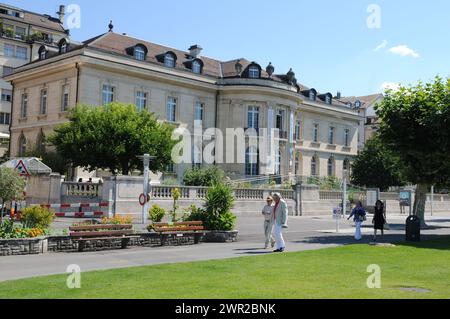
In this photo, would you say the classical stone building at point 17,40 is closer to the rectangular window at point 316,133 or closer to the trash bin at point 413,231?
the rectangular window at point 316,133

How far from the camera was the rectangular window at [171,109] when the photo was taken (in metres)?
48.5

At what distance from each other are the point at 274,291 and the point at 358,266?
4.34m

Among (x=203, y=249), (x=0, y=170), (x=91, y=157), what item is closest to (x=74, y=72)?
(x=91, y=157)

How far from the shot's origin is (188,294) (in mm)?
8578

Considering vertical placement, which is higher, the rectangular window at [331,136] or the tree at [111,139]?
the rectangular window at [331,136]

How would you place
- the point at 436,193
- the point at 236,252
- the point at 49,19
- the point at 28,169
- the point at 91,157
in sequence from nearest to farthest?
the point at 236,252, the point at 28,169, the point at 91,157, the point at 436,193, the point at 49,19

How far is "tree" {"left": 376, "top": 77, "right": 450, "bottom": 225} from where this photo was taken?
21.7 metres

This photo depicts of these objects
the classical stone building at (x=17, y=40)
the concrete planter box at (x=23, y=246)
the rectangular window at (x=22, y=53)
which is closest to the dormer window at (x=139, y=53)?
the classical stone building at (x=17, y=40)

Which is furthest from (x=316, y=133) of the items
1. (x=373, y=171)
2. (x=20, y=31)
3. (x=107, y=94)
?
(x=20, y=31)

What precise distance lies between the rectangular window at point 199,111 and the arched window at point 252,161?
553cm

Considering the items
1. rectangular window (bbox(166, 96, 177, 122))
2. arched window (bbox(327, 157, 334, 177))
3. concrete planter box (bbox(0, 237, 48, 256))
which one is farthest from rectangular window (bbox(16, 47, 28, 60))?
concrete planter box (bbox(0, 237, 48, 256))

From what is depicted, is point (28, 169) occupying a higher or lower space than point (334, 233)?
higher
